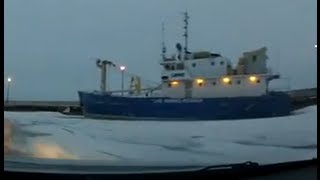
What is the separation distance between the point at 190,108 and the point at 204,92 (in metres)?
0.46

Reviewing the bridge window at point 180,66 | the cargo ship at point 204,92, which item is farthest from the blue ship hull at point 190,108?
the bridge window at point 180,66

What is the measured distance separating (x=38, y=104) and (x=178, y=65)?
500 cm

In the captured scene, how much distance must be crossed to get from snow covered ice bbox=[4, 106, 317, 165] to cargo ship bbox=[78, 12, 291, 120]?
6.7 inches

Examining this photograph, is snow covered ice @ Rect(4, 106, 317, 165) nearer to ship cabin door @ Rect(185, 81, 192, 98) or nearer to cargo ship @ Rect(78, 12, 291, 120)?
cargo ship @ Rect(78, 12, 291, 120)

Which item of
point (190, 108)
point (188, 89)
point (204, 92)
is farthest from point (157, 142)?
point (188, 89)

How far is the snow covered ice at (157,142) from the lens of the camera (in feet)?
5.16

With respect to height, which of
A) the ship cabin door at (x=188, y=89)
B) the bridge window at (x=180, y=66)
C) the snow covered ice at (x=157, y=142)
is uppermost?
the bridge window at (x=180, y=66)

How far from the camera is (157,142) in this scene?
12.2 feet

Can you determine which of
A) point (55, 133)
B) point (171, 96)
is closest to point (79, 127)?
point (55, 133)

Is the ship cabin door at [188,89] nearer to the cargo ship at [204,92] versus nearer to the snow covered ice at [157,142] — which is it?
the cargo ship at [204,92]

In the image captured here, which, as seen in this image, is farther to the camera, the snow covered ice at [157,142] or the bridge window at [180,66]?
the bridge window at [180,66]

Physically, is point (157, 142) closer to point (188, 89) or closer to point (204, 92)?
point (204, 92)

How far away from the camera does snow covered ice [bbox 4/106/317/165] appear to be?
5.16 ft

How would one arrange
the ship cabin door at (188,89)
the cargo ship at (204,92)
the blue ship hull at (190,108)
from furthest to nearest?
the ship cabin door at (188,89) < the cargo ship at (204,92) < the blue ship hull at (190,108)
